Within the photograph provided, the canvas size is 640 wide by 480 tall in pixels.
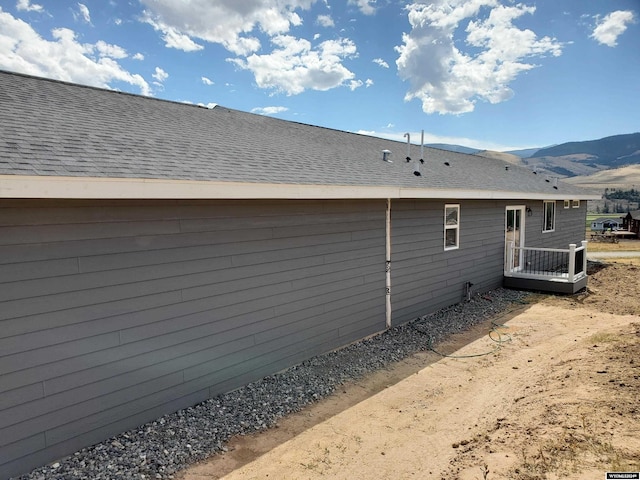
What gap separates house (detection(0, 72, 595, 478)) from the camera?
3.07 metres

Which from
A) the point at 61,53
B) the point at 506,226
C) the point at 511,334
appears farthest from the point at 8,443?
the point at 506,226

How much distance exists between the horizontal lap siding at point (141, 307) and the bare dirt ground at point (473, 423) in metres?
1.02

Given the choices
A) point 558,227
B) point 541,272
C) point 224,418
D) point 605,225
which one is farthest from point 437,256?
point 605,225

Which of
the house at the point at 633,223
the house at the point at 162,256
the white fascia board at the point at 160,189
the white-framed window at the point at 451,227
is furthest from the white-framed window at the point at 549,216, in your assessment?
the house at the point at 633,223

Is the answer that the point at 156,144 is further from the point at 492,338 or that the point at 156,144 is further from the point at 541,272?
the point at 541,272

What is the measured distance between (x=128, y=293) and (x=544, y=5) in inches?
462

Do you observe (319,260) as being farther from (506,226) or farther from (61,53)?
(61,53)

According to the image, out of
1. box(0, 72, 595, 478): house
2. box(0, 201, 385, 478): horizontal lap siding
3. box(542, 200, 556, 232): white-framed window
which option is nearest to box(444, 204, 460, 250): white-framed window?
box(0, 72, 595, 478): house

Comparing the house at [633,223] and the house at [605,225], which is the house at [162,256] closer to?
the house at [633,223]

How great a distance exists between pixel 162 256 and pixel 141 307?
0.54 m

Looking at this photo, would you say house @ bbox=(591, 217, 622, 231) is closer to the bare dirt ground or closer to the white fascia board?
the bare dirt ground

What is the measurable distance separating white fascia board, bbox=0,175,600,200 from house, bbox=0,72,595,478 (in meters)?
0.01

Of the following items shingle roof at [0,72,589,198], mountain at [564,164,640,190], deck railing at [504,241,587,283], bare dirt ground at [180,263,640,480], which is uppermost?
mountain at [564,164,640,190]

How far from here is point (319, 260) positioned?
565 centimetres
